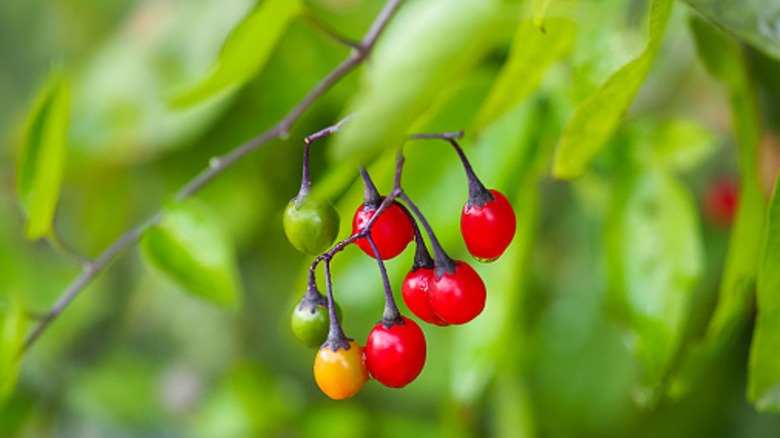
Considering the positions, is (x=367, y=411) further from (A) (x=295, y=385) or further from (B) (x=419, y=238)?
(B) (x=419, y=238)

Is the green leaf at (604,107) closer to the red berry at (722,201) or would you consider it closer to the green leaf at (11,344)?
the green leaf at (11,344)

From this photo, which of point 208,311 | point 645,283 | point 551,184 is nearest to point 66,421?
point 208,311

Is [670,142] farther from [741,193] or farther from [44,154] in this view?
[44,154]

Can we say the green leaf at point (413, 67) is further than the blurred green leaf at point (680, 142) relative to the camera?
No

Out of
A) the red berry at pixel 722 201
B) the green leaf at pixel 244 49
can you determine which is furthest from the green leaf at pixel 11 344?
the red berry at pixel 722 201

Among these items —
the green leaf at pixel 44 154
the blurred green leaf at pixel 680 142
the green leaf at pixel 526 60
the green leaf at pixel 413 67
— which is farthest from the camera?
the blurred green leaf at pixel 680 142

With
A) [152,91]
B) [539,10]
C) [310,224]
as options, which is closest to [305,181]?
[310,224]

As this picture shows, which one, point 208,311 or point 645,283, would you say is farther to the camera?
point 208,311
